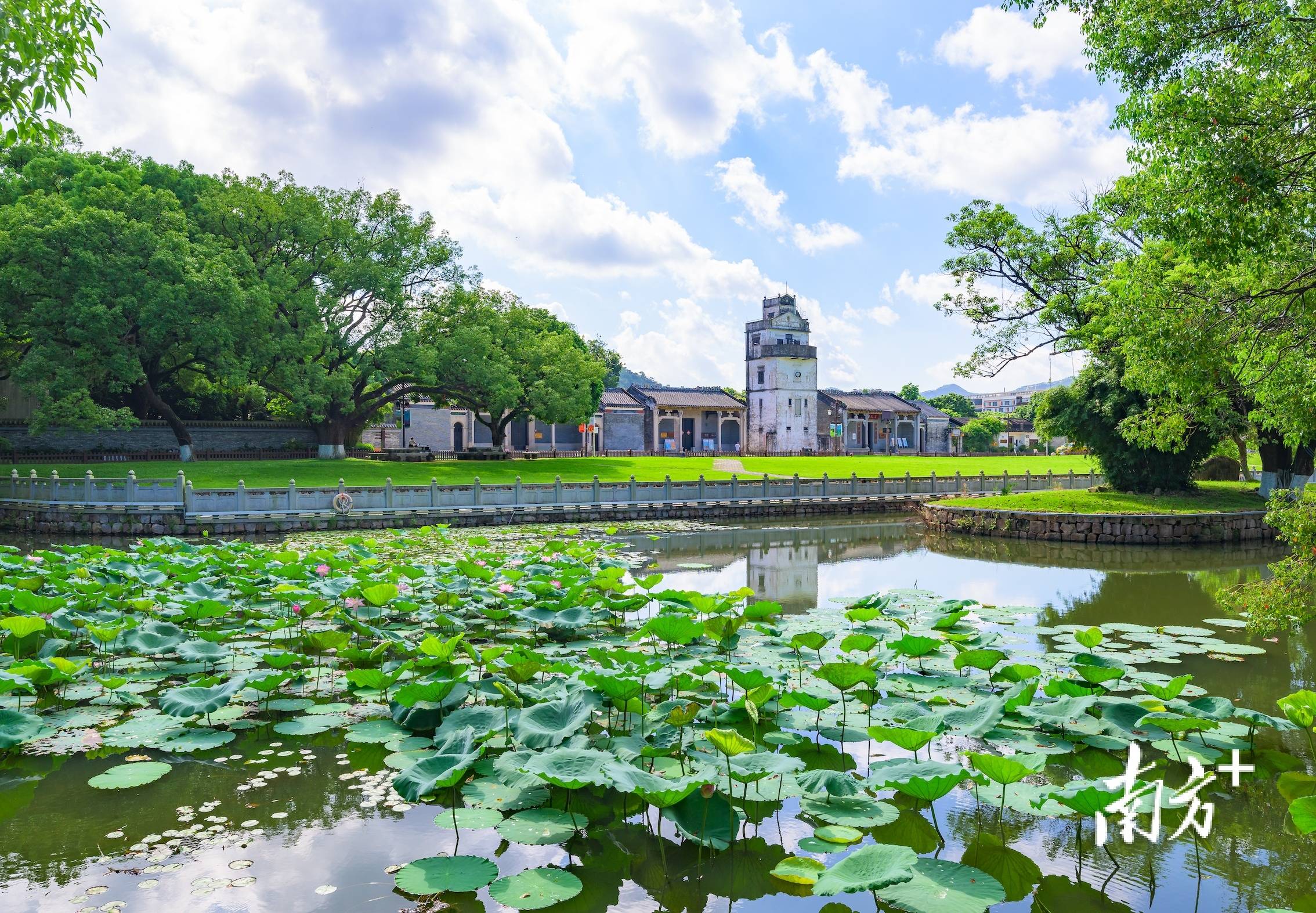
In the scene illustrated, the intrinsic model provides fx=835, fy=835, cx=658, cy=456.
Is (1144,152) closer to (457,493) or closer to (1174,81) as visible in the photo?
(1174,81)

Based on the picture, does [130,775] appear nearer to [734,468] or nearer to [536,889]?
[536,889]

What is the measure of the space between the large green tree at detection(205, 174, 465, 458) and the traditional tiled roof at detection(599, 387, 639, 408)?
1833 centimetres

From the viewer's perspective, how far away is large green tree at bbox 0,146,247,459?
22703 millimetres

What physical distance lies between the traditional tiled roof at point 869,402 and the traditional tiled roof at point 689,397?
7.32m

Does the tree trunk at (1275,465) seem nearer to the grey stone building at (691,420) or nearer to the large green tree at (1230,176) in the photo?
the large green tree at (1230,176)

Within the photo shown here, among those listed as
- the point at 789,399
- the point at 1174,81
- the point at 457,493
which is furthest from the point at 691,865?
the point at 789,399

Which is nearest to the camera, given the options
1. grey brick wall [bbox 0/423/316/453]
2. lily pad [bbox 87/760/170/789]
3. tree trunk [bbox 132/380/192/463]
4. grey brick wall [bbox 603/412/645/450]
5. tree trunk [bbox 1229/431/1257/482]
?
lily pad [bbox 87/760/170/789]

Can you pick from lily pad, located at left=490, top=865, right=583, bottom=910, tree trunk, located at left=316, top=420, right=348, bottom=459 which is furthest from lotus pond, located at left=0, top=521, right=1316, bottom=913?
tree trunk, located at left=316, top=420, right=348, bottom=459

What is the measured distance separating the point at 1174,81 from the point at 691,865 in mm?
6965

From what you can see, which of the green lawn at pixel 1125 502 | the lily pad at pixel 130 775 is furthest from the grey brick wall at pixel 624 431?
the lily pad at pixel 130 775

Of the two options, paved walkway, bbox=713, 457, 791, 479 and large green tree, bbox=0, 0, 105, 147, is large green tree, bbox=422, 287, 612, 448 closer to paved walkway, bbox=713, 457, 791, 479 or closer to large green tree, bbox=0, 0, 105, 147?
paved walkway, bbox=713, 457, 791, 479

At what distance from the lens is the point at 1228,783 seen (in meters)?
4.41

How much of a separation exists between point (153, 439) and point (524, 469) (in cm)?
1319

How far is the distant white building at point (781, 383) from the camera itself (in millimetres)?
55062
